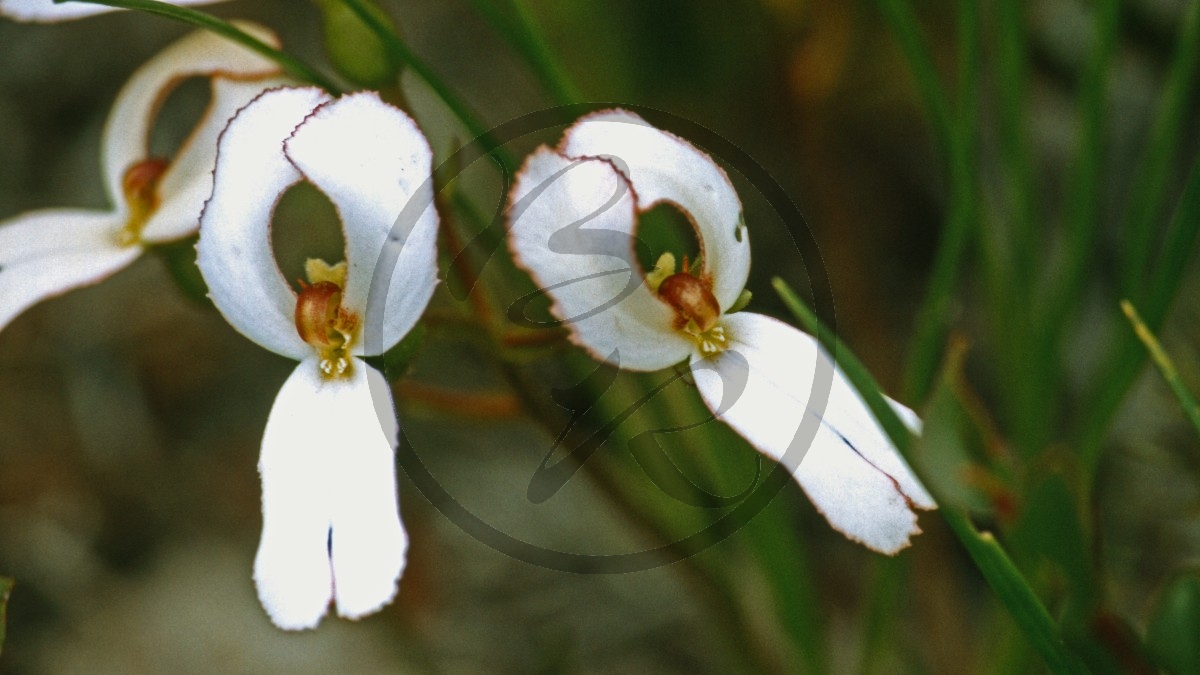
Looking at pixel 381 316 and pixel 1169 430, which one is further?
pixel 1169 430

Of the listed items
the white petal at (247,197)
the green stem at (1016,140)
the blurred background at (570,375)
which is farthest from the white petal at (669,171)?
the blurred background at (570,375)

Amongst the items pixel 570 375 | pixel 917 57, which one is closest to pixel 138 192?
pixel 570 375

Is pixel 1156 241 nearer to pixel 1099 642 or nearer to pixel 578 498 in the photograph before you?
pixel 578 498

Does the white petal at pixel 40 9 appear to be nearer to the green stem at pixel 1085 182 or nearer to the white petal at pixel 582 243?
the white petal at pixel 582 243

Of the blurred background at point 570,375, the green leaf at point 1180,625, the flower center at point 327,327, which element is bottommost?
the blurred background at point 570,375

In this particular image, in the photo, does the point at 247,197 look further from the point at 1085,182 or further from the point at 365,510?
the point at 1085,182

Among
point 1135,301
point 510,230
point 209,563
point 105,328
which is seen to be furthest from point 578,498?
point 510,230

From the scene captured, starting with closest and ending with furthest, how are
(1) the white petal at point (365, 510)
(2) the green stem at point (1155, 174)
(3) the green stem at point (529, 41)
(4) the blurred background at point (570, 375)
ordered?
1. (1) the white petal at point (365, 510)
2. (3) the green stem at point (529, 41)
3. (2) the green stem at point (1155, 174)
4. (4) the blurred background at point (570, 375)
